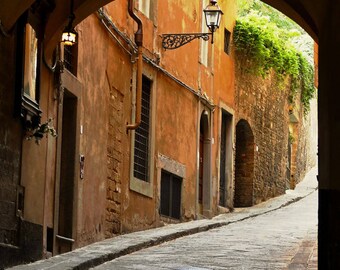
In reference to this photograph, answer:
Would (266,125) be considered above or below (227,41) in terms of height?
below

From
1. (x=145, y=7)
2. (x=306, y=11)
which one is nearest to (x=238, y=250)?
(x=306, y=11)

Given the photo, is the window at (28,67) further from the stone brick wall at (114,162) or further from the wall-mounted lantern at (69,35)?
the stone brick wall at (114,162)

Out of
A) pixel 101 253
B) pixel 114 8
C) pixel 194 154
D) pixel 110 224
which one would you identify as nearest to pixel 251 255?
pixel 101 253

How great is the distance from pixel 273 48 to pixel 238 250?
13.6 metres

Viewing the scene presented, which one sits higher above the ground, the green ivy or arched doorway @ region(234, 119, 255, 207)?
the green ivy

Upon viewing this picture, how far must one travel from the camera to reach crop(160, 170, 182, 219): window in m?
18.7

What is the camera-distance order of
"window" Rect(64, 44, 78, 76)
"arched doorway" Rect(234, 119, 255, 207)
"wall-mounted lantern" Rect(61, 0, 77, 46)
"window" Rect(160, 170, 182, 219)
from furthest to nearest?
1. "arched doorway" Rect(234, 119, 255, 207)
2. "window" Rect(160, 170, 182, 219)
3. "window" Rect(64, 44, 78, 76)
4. "wall-mounted lantern" Rect(61, 0, 77, 46)

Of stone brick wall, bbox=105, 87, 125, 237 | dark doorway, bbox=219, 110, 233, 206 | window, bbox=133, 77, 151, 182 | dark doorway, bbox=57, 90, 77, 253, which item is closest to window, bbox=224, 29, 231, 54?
dark doorway, bbox=219, 110, 233, 206

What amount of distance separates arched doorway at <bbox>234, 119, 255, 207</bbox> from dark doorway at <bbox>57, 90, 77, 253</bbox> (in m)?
12.5

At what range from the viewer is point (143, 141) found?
17.6 metres

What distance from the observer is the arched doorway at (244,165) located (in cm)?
2556

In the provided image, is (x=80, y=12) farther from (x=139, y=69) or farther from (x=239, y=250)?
(x=139, y=69)

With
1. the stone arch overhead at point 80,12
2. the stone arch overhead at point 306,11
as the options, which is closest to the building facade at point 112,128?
the stone arch overhead at point 80,12

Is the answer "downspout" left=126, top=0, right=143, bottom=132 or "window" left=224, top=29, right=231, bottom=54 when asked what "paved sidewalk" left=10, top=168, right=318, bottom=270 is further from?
"window" left=224, top=29, right=231, bottom=54
